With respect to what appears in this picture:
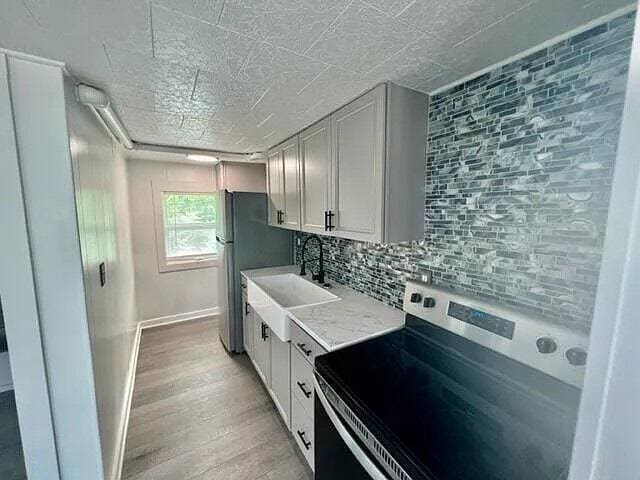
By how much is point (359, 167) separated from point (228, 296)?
1.98m

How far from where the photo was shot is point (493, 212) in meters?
1.15

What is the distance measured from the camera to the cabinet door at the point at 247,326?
2484mm

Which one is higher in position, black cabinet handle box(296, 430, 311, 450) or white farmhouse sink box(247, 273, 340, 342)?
white farmhouse sink box(247, 273, 340, 342)

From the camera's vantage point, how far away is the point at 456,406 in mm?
855

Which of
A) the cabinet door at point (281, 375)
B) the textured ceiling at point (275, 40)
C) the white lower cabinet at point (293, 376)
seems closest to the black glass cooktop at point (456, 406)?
the white lower cabinet at point (293, 376)

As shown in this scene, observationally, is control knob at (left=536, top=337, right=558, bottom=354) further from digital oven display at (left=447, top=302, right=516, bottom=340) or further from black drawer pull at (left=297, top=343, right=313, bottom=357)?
black drawer pull at (left=297, top=343, right=313, bottom=357)

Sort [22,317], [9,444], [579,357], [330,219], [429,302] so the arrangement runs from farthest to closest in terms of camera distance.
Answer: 1. [330,219]
2. [9,444]
3. [429,302]
4. [22,317]
5. [579,357]

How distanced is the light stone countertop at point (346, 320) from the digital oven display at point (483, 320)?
13.2 inches

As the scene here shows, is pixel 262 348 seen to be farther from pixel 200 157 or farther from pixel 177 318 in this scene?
pixel 200 157

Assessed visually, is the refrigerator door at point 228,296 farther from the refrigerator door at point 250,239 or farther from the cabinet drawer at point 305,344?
the cabinet drawer at point 305,344

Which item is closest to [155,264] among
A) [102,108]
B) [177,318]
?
[177,318]

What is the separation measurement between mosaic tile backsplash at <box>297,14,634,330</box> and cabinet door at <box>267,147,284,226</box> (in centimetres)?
137

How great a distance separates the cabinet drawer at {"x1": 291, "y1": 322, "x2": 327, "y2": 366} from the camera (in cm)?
136

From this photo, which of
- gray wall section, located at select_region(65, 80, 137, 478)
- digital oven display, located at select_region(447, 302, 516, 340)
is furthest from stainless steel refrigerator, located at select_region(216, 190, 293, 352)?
digital oven display, located at select_region(447, 302, 516, 340)
